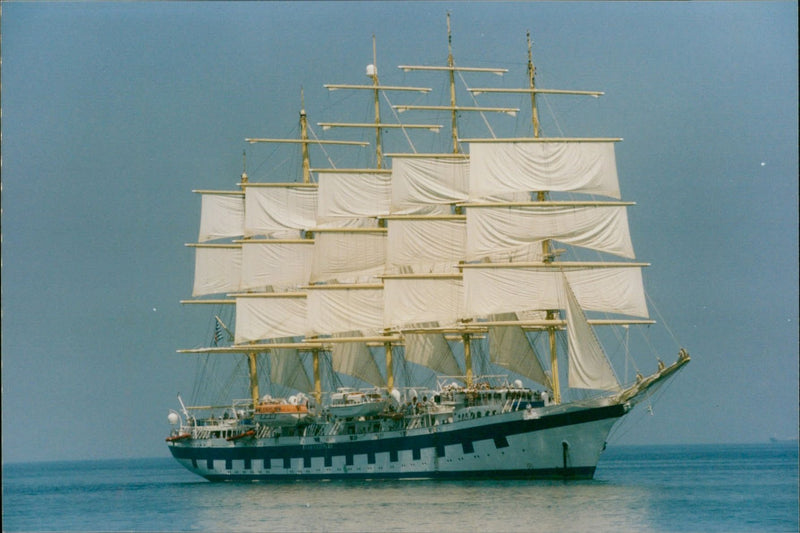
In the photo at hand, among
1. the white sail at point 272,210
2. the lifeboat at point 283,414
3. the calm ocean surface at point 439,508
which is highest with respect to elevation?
the white sail at point 272,210

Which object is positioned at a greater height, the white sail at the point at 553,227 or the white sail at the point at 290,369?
the white sail at the point at 553,227

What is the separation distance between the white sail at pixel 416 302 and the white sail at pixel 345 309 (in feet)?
15.1

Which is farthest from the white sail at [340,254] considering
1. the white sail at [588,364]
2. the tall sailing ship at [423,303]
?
the white sail at [588,364]

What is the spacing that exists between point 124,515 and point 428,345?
21.5 m

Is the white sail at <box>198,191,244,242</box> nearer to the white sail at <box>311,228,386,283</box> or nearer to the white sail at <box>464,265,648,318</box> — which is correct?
the white sail at <box>311,228,386,283</box>

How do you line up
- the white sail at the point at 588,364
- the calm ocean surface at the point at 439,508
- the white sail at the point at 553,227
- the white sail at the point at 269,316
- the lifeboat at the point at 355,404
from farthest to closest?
1. the white sail at the point at 269,316
2. the lifeboat at the point at 355,404
3. the white sail at the point at 553,227
4. the white sail at the point at 588,364
5. the calm ocean surface at the point at 439,508

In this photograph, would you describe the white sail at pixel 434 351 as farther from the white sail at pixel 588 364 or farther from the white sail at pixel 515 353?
the white sail at pixel 588 364

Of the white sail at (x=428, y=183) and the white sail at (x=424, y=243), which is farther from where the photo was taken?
the white sail at (x=428, y=183)

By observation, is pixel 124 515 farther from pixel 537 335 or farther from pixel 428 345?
pixel 537 335

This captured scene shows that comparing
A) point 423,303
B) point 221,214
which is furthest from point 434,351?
point 221,214

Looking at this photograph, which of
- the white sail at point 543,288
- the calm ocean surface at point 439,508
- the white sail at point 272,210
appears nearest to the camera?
the calm ocean surface at point 439,508

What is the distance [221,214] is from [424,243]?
18.2 m

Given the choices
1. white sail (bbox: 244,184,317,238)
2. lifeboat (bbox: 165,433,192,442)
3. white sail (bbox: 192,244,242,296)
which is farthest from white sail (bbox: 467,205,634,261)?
lifeboat (bbox: 165,433,192,442)

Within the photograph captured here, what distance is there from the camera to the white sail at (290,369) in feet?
265
